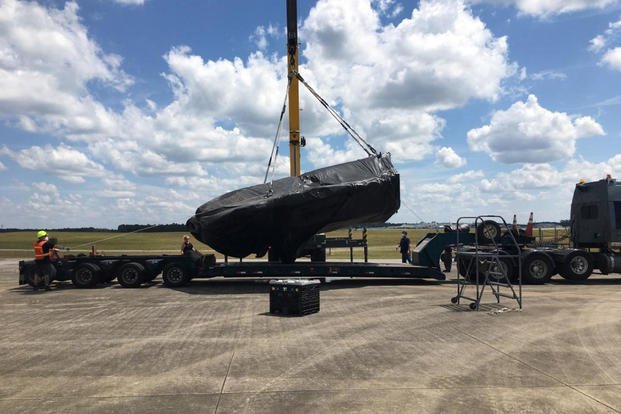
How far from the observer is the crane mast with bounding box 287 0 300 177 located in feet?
67.2

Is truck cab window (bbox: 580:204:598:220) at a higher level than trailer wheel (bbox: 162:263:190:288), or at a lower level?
higher

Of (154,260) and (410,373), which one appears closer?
(410,373)

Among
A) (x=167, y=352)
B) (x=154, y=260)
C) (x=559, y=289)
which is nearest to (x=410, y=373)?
(x=167, y=352)

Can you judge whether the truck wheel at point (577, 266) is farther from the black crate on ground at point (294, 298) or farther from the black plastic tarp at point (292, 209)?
the black crate on ground at point (294, 298)

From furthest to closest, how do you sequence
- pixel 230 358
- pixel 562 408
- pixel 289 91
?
pixel 289 91 < pixel 230 358 < pixel 562 408

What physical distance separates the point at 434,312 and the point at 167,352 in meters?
5.64

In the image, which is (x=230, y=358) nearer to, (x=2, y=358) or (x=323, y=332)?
(x=323, y=332)

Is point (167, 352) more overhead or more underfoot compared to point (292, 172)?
more underfoot

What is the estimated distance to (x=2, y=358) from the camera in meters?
7.08

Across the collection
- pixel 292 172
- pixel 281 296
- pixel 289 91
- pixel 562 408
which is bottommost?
pixel 562 408

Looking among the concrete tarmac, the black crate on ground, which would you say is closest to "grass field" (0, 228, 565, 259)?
the concrete tarmac

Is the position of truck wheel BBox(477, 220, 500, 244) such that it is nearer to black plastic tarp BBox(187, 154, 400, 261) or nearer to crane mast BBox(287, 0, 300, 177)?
black plastic tarp BBox(187, 154, 400, 261)

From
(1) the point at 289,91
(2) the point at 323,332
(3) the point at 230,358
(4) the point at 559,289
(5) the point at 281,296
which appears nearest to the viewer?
(3) the point at 230,358

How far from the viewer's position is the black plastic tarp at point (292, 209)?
1441cm
